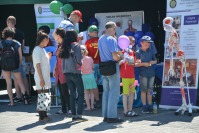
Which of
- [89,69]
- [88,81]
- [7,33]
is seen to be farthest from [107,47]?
[7,33]

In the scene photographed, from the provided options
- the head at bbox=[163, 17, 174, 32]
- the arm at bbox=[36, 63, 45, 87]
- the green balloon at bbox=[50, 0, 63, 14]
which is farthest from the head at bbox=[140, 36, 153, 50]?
the green balloon at bbox=[50, 0, 63, 14]

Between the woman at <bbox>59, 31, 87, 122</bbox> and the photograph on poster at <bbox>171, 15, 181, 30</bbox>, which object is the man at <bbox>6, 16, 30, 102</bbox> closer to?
the woman at <bbox>59, 31, 87, 122</bbox>

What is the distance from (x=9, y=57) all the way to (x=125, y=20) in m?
3.56

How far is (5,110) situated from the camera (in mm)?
9188

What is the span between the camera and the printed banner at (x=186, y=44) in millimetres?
8188

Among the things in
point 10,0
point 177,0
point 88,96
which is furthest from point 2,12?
point 177,0

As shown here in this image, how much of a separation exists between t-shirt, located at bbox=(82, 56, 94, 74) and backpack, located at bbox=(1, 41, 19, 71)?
1.67 meters

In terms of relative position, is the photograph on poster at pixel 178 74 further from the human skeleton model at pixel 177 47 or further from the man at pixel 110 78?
the man at pixel 110 78

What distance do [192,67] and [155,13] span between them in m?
3.76

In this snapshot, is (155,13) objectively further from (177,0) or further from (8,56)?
(8,56)

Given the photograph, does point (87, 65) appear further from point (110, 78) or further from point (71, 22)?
point (110, 78)

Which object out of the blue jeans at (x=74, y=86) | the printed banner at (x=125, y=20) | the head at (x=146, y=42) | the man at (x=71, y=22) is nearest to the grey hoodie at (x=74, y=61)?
the blue jeans at (x=74, y=86)

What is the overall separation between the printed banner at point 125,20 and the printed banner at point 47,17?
1.93 m

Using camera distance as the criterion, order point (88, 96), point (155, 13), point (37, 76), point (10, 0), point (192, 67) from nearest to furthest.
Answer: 1. point (37, 76)
2. point (192, 67)
3. point (88, 96)
4. point (10, 0)
5. point (155, 13)
